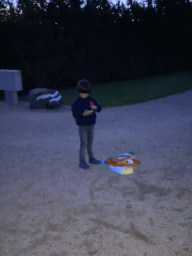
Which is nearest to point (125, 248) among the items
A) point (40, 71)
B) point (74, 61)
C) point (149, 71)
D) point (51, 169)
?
point (51, 169)

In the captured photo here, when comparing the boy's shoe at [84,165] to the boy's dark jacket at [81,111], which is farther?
the boy's shoe at [84,165]

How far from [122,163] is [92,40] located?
9.80 m

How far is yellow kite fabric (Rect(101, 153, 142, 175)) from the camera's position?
4.06m

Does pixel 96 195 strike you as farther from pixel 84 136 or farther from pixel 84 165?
pixel 84 136

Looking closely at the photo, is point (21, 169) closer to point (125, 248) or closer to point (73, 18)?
point (125, 248)

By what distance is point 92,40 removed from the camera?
1277 centimetres

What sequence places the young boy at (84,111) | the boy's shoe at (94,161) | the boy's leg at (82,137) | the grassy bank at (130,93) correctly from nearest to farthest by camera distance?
the young boy at (84,111)
the boy's leg at (82,137)
the boy's shoe at (94,161)
the grassy bank at (130,93)

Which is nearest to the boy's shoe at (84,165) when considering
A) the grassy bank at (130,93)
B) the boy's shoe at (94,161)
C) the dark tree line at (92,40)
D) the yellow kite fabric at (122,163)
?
the boy's shoe at (94,161)

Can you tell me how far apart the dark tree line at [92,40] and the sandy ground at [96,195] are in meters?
5.47

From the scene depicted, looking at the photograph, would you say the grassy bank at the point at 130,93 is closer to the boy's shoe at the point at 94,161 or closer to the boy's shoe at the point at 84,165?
the boy's shoe at the point at 94,161

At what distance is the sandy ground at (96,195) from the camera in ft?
8.34

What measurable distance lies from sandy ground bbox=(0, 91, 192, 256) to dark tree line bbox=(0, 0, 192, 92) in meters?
5.47

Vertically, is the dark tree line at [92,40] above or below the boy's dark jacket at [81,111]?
above

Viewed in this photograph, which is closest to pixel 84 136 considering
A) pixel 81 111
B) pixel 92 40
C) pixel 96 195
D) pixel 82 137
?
pixel 82 137
